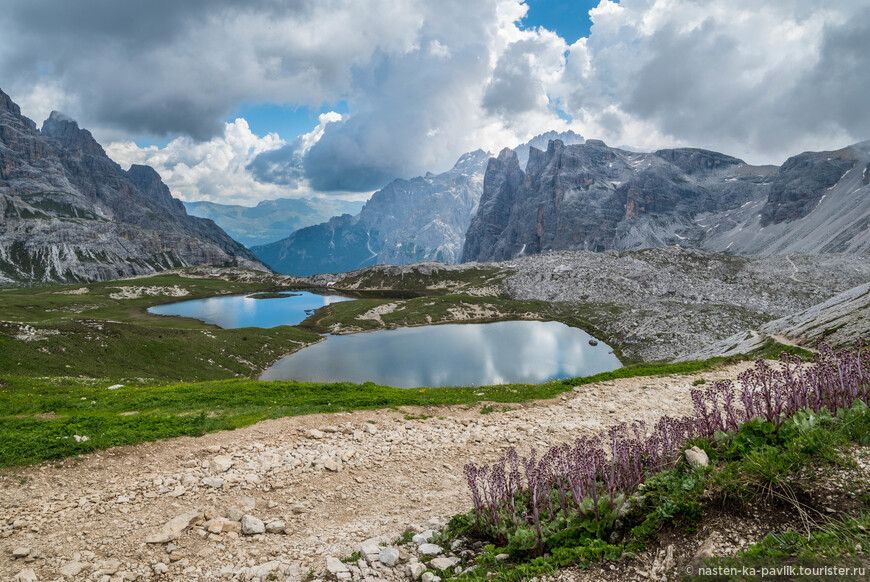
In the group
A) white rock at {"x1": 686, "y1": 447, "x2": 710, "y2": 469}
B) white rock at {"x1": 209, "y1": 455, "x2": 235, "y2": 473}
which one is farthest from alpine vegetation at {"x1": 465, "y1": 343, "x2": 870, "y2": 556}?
white rock at {"x1": 209, "y1": 455, "x2": 235, "y2": 473}

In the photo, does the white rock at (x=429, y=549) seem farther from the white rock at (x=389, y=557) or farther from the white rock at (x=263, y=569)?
the white rock at (x=263, y=569)

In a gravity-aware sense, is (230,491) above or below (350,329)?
above

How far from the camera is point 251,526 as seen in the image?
8227mm

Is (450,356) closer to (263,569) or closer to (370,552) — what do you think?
(370,552)

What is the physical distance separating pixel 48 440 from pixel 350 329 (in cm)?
11130

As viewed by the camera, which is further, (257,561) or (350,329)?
(350,329)

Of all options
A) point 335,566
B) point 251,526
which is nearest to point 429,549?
point 335,566

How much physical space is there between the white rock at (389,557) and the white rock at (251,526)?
302cm

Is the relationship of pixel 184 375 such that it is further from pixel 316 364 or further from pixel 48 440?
pixel 48 440

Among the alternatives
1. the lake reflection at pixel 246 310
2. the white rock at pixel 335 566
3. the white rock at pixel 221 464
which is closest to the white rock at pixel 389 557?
the white rock at pixel 335 566

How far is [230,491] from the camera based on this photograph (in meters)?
9.99

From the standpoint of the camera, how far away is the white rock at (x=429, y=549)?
7113 mm

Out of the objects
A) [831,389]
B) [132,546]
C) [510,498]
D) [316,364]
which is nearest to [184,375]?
[316,364]

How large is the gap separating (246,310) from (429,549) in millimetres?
164704
